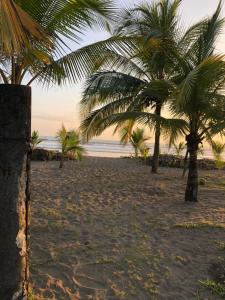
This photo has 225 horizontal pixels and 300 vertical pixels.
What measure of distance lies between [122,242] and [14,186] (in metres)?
2.95

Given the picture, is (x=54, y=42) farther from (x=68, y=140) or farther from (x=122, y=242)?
(x=68, y=140)

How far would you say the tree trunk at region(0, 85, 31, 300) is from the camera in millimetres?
3391

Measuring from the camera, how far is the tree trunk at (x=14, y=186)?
3391 millimetres

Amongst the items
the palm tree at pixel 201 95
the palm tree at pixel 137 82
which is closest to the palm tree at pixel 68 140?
the palm tree at pixel 137 82

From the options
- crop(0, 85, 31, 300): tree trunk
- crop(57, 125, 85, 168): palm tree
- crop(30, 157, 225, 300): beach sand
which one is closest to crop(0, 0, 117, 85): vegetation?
crop(0, 85, 31, 300): tree trunk

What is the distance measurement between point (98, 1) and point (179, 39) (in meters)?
7.08

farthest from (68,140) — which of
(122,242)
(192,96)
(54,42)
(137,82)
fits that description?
(54,42)

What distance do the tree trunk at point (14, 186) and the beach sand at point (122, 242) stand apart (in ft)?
2.63

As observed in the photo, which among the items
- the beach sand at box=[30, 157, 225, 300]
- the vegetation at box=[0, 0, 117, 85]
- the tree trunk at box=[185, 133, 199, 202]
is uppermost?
the vegetation at box=[0, 0, 117, 85]

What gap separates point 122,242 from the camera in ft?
19.6

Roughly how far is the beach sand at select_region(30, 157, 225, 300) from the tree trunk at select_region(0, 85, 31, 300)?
0.80 meters

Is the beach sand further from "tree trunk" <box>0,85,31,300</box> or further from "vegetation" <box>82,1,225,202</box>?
"vegetation" <box>82,1,225,202</box>

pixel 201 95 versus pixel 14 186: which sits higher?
pixel 201 95

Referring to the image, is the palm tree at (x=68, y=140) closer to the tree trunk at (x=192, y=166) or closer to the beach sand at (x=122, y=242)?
the beach sand at (x=122, y=242)
